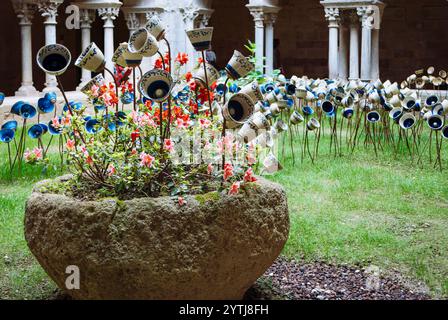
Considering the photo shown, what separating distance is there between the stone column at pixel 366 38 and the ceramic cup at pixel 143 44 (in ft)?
34.0

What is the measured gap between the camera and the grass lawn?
15.6 ft

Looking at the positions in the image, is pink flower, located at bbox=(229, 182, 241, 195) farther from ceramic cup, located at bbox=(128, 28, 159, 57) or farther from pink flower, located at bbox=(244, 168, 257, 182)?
ceramic cup, located at bbox=(128, 28, 159, 57)

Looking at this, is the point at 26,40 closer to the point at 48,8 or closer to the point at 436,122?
the point at 48,8

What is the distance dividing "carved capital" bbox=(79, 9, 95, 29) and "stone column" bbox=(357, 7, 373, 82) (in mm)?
5224

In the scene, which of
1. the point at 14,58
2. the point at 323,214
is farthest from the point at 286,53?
the point at 323,214

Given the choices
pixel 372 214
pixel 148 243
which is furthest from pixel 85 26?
pixel 148 243

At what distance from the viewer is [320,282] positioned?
4559 mm

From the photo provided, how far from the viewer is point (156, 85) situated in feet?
12.6

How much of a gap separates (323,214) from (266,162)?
872 millimetres

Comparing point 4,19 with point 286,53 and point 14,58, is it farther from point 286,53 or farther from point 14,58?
point 286,53

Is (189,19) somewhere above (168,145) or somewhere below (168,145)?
above

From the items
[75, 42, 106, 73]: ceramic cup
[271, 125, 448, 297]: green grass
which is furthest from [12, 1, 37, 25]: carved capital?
[75, 42, 106, 73]: ceramic cup

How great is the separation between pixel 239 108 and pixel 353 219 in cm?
249

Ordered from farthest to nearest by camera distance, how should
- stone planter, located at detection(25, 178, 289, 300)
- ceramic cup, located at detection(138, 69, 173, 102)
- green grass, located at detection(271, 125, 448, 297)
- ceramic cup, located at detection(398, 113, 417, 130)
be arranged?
1. ceramic cup, located at detection(398, 113, 417, 130)
2. green grass, located at detection(271, 125, 448, 297)
3. ceramic cup, located at detection(138, 69, 173, 102)
4. stone planter, located at detection(25, 178, 289, 300)
